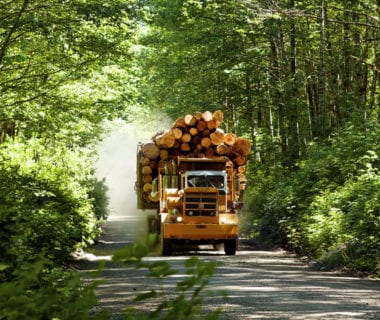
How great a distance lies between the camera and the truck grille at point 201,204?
21797 mm

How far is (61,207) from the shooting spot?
18.5m

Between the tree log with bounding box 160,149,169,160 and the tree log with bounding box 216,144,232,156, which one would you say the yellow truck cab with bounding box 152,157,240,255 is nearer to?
the tree log with bounding box 160,149,169,160

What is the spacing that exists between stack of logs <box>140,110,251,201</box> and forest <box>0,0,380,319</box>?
2025mm

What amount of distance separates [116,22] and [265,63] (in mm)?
20939

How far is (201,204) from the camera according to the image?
861 inches

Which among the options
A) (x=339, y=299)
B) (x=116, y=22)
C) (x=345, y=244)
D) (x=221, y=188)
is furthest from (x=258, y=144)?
(x=339, y=299)

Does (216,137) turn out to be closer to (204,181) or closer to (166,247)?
(204,181)

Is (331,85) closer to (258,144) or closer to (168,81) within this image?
(258,144)

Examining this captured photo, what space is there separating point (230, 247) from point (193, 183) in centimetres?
200

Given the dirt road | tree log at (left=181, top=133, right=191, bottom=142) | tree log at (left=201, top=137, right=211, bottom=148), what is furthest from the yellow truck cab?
the dirt road

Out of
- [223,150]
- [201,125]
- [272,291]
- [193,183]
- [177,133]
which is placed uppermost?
[201,125]

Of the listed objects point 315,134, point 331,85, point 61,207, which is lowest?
point 61,207

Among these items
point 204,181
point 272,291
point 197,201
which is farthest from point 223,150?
point 272,291

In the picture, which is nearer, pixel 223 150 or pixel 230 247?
pixel 230 247
